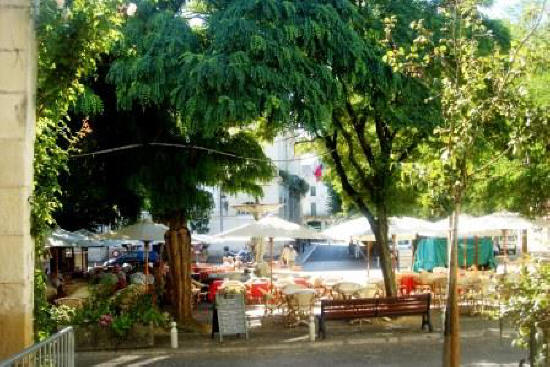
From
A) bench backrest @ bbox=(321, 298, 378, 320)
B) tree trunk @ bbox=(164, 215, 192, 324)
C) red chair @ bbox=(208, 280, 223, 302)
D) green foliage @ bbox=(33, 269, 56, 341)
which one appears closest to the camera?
green foliage @ bbox=(33, 269, 56, 341)

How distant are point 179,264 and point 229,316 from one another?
2.03 meters

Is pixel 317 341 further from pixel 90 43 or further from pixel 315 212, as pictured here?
pixel 315 212

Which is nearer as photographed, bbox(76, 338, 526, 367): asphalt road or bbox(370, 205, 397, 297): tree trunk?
bbox(76, 338, 526, 367): asphalt road

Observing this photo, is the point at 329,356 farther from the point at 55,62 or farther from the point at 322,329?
the point at 55,62

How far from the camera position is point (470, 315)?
18531 millimetres

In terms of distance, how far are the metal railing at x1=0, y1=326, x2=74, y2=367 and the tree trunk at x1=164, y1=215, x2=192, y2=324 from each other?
8801 mm

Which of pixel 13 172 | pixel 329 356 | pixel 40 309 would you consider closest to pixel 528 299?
pixel 13 172

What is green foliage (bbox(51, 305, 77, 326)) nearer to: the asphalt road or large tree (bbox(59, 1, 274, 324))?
the asphalt road

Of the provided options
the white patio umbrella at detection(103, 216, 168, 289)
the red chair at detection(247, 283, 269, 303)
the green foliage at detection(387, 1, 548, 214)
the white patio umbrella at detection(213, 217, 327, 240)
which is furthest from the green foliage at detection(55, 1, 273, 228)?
the green foliage at detection(387, 1, 548, 214)

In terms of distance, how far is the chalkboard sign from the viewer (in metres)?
15.3

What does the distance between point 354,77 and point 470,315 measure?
805 cm

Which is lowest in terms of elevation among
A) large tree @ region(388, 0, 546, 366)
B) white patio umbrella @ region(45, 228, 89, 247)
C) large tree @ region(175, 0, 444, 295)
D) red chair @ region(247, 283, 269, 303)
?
red chair @ region(247, 283, 269, 303)

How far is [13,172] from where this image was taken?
7508 millimetres

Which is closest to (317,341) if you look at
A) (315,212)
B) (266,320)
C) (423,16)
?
(266,320)
